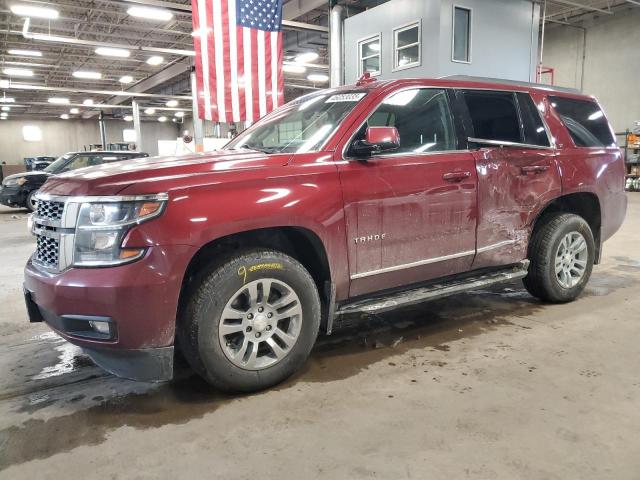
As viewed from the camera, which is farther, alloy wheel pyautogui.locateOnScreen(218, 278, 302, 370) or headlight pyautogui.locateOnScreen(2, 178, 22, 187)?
headlight pyautogui.locateOnScreen(2, 178, 22, 187)

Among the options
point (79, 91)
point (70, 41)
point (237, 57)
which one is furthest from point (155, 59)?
point (237, 57)

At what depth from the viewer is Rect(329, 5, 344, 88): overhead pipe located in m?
11.1

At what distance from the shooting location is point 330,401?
2.61 m

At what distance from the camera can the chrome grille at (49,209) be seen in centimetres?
248

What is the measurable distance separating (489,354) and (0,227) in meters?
10.6

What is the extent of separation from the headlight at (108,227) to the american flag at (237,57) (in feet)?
21.5

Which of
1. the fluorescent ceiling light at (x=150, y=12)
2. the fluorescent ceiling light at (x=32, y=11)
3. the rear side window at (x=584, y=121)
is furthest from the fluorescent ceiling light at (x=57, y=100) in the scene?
the rear side window at (x=584, y=121)

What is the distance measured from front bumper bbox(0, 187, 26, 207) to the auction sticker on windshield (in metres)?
11.2

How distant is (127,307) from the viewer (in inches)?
89.7

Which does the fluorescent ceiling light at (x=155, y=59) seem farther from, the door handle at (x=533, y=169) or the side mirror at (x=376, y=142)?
the side mirror at (x=376, y=142)

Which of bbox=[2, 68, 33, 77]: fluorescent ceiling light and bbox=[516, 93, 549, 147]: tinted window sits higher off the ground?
bbox=[2, 68, 33, 77]: fluorescent ceiling light

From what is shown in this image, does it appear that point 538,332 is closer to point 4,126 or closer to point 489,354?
point 489,354

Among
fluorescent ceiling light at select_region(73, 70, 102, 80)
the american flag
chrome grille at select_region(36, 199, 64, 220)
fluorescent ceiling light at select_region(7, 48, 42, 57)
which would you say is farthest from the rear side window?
fluorescent ceiling light at select_region(73, 70, 102, 80)

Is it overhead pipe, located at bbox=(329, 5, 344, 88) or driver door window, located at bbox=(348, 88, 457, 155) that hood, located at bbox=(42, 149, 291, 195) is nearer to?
driver door window, located at bbox=(348, 88, 457, 155)
